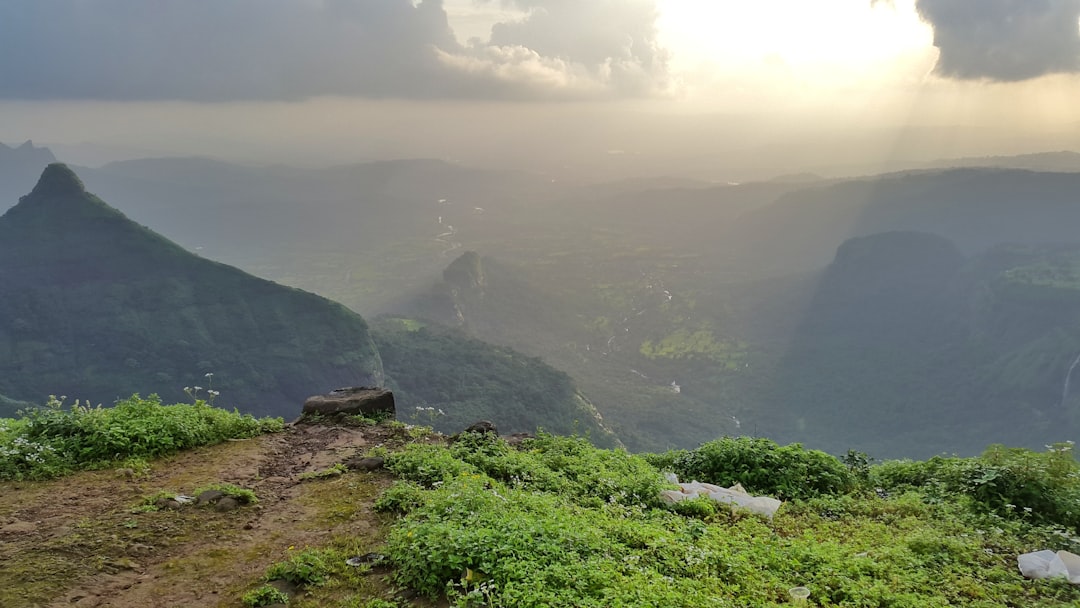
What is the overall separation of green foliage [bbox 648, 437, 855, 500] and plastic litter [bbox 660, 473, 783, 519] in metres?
0.66

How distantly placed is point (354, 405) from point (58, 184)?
136 metres

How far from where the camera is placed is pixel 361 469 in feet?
31.3

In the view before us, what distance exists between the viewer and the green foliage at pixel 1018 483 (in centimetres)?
890

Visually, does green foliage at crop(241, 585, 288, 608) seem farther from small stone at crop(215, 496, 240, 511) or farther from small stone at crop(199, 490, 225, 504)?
small stone at crop(199, 490, 225, 504)

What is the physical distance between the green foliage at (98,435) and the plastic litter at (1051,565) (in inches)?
487

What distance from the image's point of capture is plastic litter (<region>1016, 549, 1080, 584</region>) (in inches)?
267

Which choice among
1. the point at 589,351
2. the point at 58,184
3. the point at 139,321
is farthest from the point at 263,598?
the point at 589,351

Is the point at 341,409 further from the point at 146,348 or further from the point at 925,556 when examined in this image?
the point at 146,348

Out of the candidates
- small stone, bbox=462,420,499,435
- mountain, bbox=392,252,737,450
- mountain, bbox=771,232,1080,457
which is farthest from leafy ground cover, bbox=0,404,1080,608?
mountain, bbox=771,232,1080,457

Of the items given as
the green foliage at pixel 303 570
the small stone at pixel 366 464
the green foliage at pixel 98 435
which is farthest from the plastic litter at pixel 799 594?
the green foliage at pixel 98 435

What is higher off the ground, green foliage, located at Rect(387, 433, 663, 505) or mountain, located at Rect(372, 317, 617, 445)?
mountain, located at Rect(372, 317, 617, 445)

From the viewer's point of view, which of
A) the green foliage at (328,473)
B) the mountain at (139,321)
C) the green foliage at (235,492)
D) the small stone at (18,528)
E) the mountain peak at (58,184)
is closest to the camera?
the small stone at (18,528)

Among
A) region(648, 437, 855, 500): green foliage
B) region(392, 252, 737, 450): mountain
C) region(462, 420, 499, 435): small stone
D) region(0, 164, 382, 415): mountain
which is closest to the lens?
region(648, 437, 855, 500): green foliage

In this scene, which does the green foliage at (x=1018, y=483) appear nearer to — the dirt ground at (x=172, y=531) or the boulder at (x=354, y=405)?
the dirt ground at (x=172, y=531)
